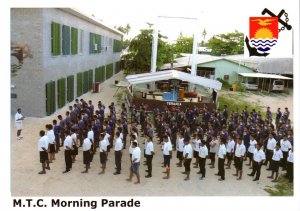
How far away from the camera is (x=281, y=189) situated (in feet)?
32.4

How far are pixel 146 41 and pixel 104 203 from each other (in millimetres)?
23771

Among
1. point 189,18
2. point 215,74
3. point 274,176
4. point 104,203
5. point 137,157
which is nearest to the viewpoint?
point 104,203

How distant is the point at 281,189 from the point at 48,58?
11028mm

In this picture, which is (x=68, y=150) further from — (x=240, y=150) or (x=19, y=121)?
(x=240, y=150)

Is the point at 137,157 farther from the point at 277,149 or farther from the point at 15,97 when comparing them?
the point at 15,97

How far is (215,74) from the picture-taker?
111ft

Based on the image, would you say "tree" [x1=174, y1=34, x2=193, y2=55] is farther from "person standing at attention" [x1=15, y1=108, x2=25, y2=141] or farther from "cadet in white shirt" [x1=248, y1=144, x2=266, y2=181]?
"cadet in white shirt" [x1=248, y1=144, x2=266, y2=181]

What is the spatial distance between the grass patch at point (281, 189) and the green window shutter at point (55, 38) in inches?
433

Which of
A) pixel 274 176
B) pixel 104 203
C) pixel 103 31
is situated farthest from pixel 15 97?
pixel 103 31

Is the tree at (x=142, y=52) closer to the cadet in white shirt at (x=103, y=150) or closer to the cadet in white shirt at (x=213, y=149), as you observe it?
the cadet in white shirt at (x=213, y=149)

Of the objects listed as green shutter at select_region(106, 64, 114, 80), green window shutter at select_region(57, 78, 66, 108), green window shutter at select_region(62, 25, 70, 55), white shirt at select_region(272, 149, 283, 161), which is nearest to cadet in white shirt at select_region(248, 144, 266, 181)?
white shirt at select_region(272, 149, 283, 161)

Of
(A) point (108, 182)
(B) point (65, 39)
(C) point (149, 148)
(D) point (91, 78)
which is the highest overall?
(B) point (65, 39)

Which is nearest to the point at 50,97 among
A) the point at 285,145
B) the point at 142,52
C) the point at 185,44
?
the point at 285,145

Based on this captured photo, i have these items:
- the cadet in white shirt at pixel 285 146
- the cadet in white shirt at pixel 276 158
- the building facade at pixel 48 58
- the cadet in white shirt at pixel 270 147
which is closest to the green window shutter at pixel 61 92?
the building facade at pixel 48 58
